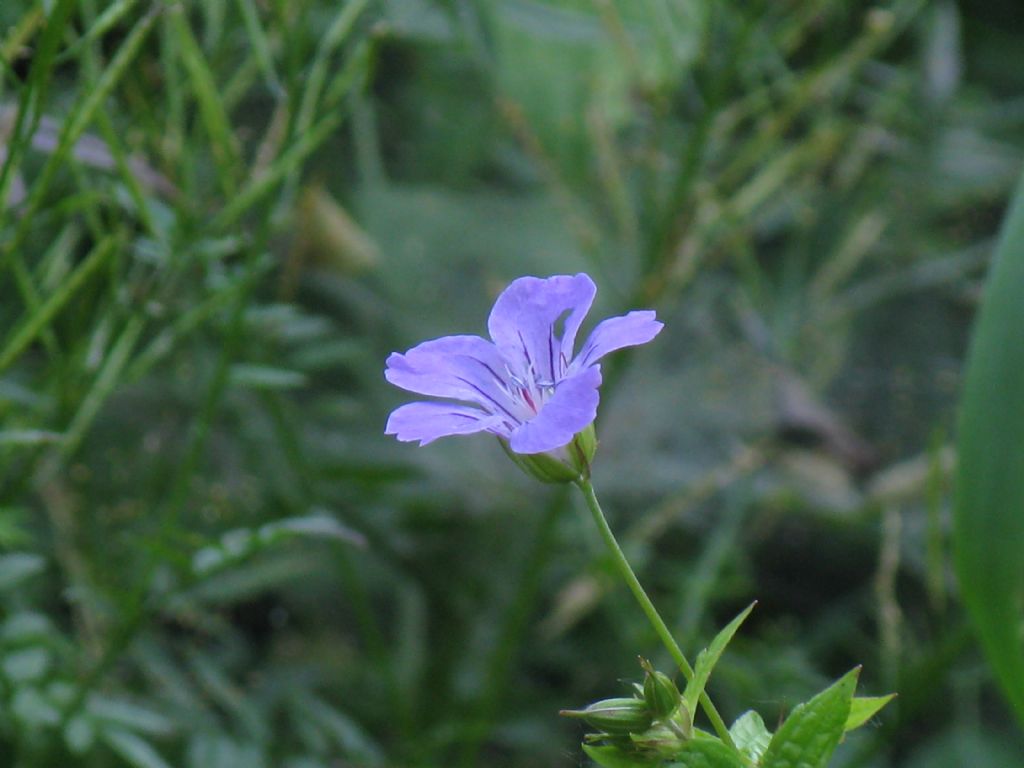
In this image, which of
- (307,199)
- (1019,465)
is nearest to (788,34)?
(307,199)

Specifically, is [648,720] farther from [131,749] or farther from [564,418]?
[131,749]

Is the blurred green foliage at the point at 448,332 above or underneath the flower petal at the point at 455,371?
underneath

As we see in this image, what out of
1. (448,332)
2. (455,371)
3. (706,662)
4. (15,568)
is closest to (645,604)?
(706,662)

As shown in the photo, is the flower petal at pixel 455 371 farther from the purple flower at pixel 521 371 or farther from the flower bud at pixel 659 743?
the flower bud at pixel 659 743

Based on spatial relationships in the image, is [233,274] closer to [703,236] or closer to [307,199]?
[307,199]

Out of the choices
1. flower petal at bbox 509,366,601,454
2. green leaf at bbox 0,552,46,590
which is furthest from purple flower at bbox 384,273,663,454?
green leaf at bbox 0,552,46,590

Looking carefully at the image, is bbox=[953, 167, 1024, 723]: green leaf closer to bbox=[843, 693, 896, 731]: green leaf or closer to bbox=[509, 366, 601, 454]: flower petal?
bbox=[843, 693, 896, 731]: green leaf

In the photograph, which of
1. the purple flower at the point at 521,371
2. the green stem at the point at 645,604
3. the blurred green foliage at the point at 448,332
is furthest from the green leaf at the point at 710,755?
the blurred green foliage at the point at 448,332
